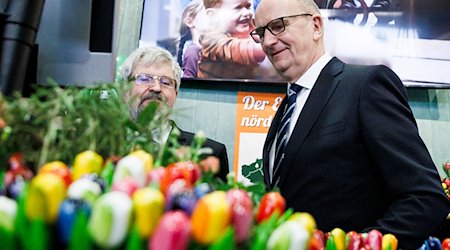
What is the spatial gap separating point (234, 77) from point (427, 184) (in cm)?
179

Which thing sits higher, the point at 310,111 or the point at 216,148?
the point at 310,111

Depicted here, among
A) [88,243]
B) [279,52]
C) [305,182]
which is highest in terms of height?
[279,52]

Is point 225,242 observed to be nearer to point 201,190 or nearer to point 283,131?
point 201,190

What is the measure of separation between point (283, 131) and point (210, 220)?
3.29ft

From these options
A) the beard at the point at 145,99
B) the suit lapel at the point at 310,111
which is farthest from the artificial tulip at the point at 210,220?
the beard at the point at 145,99

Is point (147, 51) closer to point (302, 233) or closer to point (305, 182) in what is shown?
point (305, 182)

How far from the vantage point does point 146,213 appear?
0.45 m

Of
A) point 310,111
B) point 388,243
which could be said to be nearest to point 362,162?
point 310,111

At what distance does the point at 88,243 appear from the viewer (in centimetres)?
45

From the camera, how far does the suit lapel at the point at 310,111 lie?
1.36m

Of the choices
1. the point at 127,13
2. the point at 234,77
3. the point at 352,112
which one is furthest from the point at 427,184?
the point at 127,13

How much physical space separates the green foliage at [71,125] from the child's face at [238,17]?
91.9 inches

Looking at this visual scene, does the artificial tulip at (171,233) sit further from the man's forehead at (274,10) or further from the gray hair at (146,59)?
the gray hair at (146,59)

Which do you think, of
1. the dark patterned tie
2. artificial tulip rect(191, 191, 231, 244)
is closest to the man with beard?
the dark patterned tie
